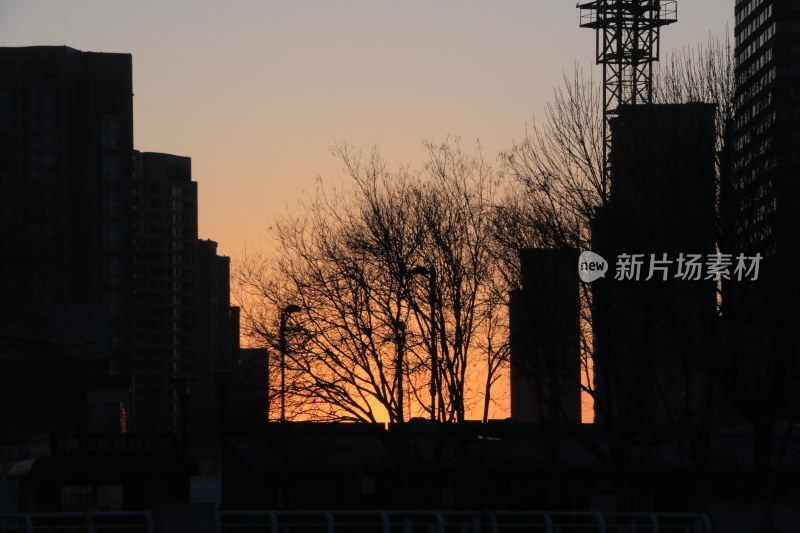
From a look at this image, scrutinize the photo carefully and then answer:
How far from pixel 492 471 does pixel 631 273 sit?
Result: 752 inches

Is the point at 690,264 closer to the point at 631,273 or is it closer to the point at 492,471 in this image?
the point at 631,273

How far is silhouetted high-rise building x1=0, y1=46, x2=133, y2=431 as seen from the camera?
3256 cm

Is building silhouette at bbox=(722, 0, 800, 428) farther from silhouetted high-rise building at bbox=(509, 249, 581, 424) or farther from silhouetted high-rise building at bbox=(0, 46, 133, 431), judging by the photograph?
silhouetted high-rise building at bbox=(0, 46, 133, 431)

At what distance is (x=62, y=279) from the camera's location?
35938mm

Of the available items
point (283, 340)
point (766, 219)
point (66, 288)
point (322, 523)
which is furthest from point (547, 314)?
point (322, 523)

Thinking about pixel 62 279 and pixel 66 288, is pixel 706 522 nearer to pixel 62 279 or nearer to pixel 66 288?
pixel 62 279

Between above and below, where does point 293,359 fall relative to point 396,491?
above

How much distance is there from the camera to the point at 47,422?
369 ft

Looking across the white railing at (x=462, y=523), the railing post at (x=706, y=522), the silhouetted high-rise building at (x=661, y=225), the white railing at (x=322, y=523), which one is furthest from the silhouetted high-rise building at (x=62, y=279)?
the railing post at (x=706, y=522)

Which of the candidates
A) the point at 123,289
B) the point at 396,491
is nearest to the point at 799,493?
the point at 396,491

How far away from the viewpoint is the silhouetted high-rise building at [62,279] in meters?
32.6

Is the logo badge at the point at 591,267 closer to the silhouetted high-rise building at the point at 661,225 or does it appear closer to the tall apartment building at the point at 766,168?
the silhouetted high-rise building at the point at 661,225

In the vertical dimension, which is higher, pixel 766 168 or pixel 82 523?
pixel 766 168

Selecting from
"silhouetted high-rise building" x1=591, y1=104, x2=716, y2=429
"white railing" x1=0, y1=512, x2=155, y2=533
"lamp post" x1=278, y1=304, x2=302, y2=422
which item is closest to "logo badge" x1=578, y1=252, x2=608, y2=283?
"silhouetted high-rise building" x1=591, y1=104, x2=716, y2=429
